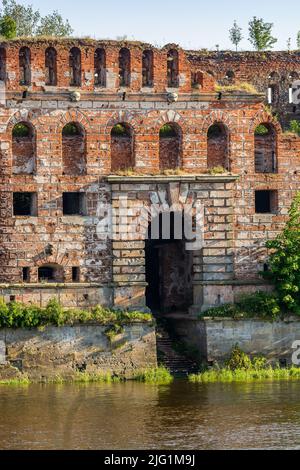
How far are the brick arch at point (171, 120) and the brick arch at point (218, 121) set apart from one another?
61 cm

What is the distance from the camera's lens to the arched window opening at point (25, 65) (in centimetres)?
4803

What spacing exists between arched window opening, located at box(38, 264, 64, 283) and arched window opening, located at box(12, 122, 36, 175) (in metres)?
3.06

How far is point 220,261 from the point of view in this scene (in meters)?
48.9

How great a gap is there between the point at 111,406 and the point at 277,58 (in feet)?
59.1

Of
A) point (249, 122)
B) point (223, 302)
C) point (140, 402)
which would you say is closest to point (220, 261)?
point (223, 302)

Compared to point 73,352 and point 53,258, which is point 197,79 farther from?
point 73,352

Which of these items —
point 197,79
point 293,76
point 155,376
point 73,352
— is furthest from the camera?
point 293,76

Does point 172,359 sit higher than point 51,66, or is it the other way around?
point 51,66

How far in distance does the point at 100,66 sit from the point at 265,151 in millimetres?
6165

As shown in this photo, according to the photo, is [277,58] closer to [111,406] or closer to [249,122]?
[249,122]

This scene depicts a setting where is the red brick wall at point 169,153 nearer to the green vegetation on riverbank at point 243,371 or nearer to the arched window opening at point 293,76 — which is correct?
the green vegetation on riverbank at point 243,371

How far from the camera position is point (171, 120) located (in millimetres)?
49031

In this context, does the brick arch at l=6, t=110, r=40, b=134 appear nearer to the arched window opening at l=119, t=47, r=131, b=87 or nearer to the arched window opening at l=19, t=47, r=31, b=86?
the arched window opening at l=19, t=47, r=31, b=86

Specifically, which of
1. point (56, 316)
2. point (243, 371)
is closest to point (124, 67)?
point (56, 316)
